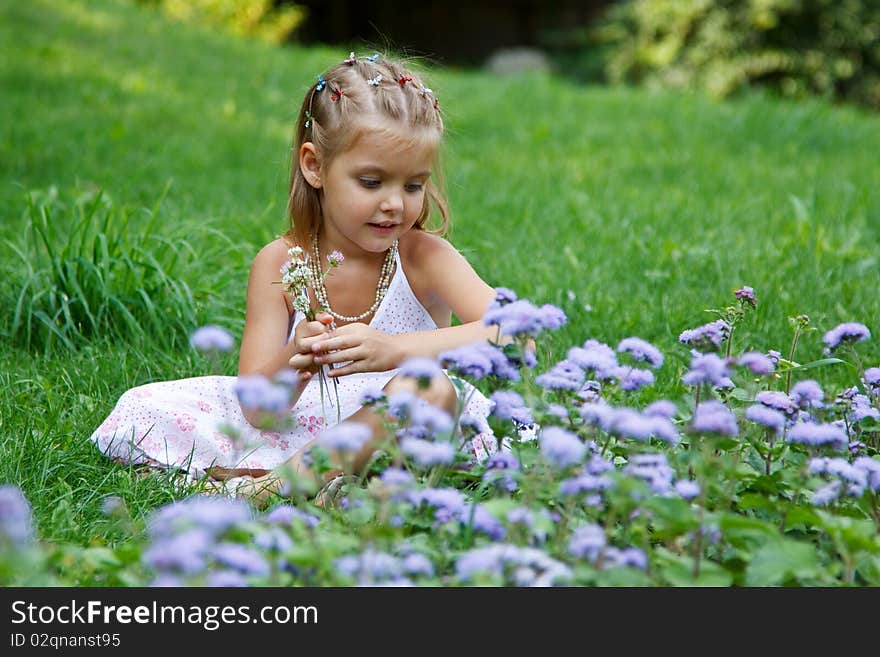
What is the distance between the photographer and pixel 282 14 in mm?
13320

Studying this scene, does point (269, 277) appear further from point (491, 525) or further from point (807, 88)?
point (807, 88)

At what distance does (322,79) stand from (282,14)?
36.3 ft

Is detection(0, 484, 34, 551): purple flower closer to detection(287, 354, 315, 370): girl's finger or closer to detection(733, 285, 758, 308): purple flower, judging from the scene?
detection(287, 354, 315, 370): girl's finger

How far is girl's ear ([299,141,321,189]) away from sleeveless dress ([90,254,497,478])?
0.30m

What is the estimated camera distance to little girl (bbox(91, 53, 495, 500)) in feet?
8.48

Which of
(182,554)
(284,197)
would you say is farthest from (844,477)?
(284,197)

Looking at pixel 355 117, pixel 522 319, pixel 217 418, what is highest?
pixel 355 117

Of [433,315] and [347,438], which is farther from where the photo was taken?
[433,315]

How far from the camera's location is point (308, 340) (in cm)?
237

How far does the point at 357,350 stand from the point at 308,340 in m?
0.11

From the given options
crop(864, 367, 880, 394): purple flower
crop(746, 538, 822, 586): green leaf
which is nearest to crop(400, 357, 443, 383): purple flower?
crop(746, 538, 822, 586): green leaf

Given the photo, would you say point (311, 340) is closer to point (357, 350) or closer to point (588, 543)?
point (357, 350)

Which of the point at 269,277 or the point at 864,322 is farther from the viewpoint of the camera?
the point at 864,322

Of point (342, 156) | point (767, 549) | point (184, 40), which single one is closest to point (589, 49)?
point (184, 40)
